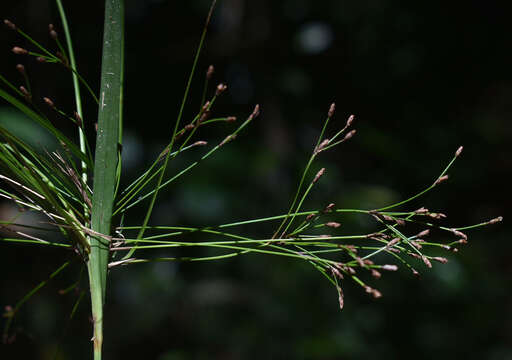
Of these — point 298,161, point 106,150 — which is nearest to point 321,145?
point 106,150

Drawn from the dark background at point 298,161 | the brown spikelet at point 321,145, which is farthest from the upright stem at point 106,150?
the dark background at point 298,161

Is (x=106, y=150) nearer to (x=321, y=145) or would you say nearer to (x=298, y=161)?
(x=321, y=145)

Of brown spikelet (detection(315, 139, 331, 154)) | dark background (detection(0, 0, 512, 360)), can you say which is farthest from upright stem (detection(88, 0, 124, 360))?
dark background (detection(0, 0, 512, 360))

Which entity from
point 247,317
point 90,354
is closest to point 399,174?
point 247,317

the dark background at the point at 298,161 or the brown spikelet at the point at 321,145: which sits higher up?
the brown spikelet at the point at 321,145

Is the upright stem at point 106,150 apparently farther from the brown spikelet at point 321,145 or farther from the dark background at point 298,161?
the dark background at point 298,161

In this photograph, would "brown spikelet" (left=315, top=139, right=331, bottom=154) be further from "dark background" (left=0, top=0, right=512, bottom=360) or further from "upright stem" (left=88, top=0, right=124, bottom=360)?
"dark background" (left=0, top=0, right=512, bottom=360)

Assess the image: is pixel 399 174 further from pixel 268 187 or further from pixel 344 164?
pixel 268 187
